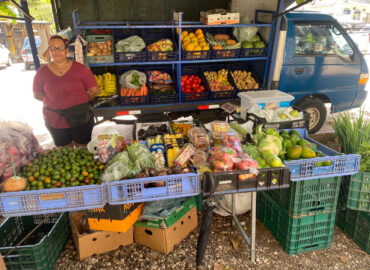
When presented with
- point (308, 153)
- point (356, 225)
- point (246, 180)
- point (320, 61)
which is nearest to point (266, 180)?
point (246, 180)

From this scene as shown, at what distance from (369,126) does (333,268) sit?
5.29 feet

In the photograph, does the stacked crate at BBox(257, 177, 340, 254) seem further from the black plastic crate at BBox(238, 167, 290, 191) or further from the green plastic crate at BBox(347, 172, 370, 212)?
the black plastic crate at BBox(238, 167, 290, 191)

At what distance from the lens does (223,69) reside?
237 inches

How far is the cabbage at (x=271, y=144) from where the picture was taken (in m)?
2.85

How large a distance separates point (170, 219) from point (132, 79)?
10.2 feet

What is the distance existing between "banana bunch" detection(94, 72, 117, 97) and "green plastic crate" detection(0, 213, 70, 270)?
8.90 feet

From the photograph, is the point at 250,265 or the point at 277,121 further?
the point at 277,121

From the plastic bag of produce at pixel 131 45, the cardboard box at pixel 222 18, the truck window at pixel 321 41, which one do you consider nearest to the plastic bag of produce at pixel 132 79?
the plastic bag of produce at pixel 131 45

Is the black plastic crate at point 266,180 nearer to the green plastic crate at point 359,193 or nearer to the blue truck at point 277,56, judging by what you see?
the green plastic crate at point 359,193

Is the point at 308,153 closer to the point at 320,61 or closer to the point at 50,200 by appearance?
the point at 50,200

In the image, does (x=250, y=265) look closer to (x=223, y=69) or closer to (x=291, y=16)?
(x=223, y=69)

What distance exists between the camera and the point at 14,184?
235cm

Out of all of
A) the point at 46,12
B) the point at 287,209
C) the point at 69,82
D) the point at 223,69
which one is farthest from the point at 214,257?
the point at 46,12

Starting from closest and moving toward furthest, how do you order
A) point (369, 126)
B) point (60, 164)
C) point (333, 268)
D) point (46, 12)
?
point (60, 164) < point (333, 268) < point (369, 126) < point (46, 12)
